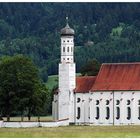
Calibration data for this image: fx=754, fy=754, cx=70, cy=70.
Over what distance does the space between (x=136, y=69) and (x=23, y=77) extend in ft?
43.0

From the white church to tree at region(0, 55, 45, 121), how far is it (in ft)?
18.4

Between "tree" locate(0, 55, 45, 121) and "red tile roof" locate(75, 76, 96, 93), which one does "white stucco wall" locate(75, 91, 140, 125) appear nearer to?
"red tile roof" locate(75, 76, 96, 93)

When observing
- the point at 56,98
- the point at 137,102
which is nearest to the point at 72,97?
the point at 56,98

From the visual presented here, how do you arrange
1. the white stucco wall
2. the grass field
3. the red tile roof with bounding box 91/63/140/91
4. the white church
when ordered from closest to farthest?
the grass field, the white stucco wall, the white church, the red tile roof with bounding box 91/63/140/91

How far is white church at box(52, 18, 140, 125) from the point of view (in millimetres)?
81188

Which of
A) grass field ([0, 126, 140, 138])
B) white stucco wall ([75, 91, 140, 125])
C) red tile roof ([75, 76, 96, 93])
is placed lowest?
grass field ([0, 126, 140, 138])

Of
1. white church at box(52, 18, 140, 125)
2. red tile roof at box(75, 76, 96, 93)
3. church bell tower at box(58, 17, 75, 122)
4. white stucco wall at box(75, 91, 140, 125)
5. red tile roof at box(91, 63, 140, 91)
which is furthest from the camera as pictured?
red tile roof at box(75, 76, 96, 93)

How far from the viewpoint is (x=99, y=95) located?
82250mm

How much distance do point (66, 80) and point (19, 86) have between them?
803cm

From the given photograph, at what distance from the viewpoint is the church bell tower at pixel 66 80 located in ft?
272

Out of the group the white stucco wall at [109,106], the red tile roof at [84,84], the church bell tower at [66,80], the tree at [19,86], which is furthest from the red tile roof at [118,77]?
the tree at [19,86]

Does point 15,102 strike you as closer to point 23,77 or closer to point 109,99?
point 23,77

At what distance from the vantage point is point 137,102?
80562mm

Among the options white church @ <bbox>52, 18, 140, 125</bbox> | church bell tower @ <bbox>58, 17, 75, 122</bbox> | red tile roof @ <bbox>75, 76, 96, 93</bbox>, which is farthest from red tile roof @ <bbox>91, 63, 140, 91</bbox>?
church bell tower @ <bbox>58, 17, 75, 122</bbox>
